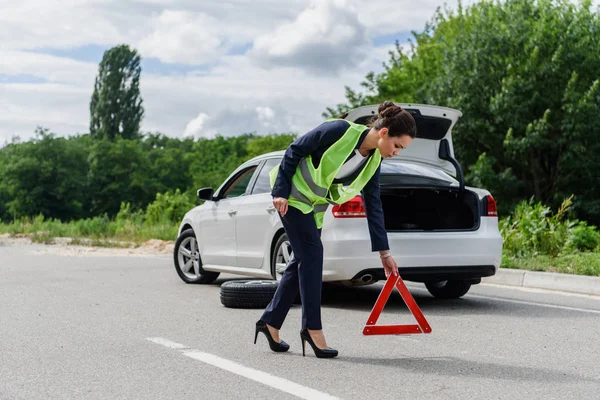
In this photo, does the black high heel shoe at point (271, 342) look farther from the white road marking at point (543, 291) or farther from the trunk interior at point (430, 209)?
the white road marking at point (543, 291)

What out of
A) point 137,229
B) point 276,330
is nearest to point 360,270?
point 276,330

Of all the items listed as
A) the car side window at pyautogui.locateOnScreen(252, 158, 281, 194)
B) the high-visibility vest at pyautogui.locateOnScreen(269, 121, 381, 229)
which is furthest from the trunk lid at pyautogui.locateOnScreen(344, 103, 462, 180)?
the high-visibility vest at pyautogui.locateOnScreen(269, 121, 381, 229)

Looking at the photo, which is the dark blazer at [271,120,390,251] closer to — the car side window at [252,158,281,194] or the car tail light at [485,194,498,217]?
the car tail light at [485,194,498,217]

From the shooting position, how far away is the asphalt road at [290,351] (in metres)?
5.07

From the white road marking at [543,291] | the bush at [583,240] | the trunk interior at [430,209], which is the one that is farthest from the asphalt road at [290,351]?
the bush at [583,240]

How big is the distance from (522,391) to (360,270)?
→ 339cm

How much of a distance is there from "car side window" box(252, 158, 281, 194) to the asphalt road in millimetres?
1307

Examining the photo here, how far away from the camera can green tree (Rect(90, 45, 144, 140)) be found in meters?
86.2

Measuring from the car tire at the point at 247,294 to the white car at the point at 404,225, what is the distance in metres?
0.41

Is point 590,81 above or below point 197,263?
→ above

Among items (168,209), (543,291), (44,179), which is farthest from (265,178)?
(44,179)

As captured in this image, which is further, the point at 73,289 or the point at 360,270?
the point at 73,289

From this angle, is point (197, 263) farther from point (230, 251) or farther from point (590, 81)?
point (590, 81)

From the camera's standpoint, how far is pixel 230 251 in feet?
33.5
